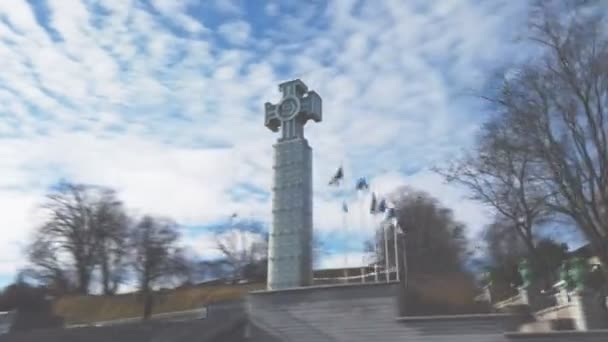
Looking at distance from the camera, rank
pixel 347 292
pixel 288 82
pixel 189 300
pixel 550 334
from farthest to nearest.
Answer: pixel 189 300 < pixel 288 82 < pixel 347 292 < pixel 550 334

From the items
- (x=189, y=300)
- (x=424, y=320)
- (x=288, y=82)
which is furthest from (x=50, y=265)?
(x=424, y=320)

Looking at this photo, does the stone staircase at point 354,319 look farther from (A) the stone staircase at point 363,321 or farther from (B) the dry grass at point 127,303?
(B) the dry grass at point 127,303

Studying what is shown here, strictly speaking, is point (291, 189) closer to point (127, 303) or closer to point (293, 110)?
point (293, 110)

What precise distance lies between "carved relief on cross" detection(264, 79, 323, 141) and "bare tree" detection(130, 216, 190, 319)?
54.0ft

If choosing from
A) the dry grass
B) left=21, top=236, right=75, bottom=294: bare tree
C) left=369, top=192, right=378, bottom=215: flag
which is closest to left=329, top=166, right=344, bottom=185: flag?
left=369, top=192, right=378, bottom=215: flag

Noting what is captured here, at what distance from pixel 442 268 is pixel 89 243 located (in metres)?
27.8

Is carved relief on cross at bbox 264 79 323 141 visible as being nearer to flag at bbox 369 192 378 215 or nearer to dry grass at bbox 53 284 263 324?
flag at bbox 369 192 378 215

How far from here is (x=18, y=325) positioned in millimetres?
26500

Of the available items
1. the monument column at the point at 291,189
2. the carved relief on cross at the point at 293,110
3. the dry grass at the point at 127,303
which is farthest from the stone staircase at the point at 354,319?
the dry grass at the point at 127,303

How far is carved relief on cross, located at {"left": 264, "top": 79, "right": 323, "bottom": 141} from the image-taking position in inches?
963

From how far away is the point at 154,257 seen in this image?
39.6 metres

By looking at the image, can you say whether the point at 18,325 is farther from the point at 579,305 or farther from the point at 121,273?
the point at 579,305

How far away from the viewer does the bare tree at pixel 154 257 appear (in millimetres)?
38656

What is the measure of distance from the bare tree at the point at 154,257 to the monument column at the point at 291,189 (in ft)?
52.3
